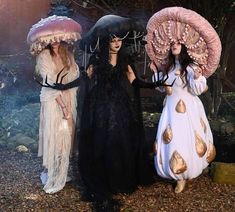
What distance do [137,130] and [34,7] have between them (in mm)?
4024

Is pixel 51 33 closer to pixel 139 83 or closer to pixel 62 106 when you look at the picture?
pixel 62 106

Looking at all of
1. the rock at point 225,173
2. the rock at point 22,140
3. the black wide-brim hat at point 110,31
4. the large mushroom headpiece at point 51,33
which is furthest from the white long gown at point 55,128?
the rock at point 22,140

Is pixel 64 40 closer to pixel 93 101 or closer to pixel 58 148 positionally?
pixel 93 101

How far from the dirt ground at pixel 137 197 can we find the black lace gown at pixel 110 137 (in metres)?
0.18

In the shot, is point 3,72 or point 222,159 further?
point 3,72

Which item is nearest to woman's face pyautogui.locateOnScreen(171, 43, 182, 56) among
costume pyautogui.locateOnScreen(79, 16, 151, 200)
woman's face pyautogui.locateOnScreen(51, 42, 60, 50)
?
costume pyautogui.locateOnScreen(79, 16, 151, 200)

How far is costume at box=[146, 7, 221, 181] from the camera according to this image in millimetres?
4176

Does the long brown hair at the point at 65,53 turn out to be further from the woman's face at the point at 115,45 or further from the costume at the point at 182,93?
the costume at the point at 182,93

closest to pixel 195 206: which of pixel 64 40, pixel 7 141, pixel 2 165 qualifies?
pixel 64 40

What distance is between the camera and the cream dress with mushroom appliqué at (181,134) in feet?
14.1

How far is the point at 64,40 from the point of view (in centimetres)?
441

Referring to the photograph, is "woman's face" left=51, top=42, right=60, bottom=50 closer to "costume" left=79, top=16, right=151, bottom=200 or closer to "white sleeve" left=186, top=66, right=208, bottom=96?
"costume" left=79, top=16, right=151, bottom=200

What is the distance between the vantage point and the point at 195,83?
13.7 ft

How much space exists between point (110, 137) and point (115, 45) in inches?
30.9
